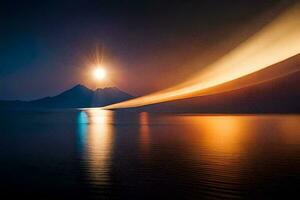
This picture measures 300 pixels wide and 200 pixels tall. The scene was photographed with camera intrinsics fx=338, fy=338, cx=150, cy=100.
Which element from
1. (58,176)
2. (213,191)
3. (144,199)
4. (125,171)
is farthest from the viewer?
(125,171)

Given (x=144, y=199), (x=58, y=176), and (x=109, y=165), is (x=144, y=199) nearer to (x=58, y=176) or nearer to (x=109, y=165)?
(x=58, y=176)

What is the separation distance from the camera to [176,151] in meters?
35.8

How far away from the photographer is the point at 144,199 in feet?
55.9

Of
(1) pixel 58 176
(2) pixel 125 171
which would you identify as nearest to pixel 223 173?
(2) pixel 125 171

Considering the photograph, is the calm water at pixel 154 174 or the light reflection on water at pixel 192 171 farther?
the light reflection on water at pixel 192 171

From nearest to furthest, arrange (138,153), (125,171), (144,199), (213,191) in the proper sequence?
1. (144,199)
2. (213,191)
3. (125,171)
4. (138,153)

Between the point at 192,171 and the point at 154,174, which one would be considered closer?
the point at 154,174

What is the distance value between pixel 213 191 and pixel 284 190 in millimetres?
3888

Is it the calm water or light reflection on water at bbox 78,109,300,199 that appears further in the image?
light reflection on water at bbox 78,109,300,199

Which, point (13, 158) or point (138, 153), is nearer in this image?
point (13, 158)

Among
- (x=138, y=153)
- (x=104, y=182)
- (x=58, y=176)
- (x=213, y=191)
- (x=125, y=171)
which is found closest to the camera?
(x=213, y=191)

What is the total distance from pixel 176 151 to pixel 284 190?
18.0m

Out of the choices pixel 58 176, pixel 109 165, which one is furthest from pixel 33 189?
pixel 109 165

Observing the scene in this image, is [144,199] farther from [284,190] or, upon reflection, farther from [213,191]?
[284,190]
